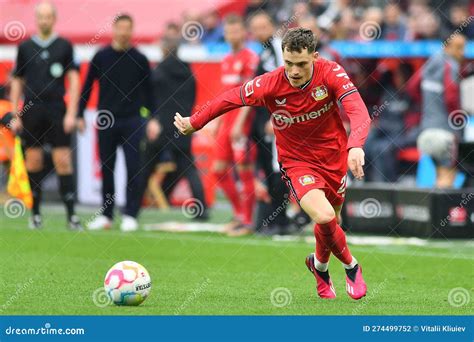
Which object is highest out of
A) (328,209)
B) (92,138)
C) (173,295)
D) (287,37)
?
(287,37)

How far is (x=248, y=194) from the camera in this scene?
51.2 ft

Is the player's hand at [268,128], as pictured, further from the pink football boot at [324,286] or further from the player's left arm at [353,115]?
the player's left arm at [353,115]

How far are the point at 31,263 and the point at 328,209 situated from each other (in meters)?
3.93

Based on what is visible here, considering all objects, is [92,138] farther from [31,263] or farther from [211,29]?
[31,263]

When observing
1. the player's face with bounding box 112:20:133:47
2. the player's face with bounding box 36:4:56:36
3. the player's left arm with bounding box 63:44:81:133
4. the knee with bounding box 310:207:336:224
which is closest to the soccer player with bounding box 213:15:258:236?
the player's face with bounding box 112:20:133:47

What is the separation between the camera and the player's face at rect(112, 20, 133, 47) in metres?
15.7

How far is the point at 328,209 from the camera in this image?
9484mm

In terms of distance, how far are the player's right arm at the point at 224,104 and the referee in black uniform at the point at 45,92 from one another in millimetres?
6056

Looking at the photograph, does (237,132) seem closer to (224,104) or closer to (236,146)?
(236,146)

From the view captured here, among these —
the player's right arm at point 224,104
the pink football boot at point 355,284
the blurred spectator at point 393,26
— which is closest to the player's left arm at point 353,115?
the player's right arm at point 224,104

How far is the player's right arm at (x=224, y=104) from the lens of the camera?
374 inches

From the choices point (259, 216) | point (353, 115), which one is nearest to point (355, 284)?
point (353, 115)
